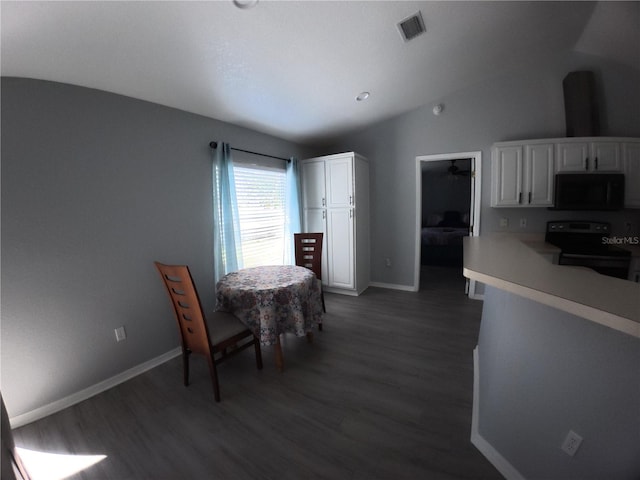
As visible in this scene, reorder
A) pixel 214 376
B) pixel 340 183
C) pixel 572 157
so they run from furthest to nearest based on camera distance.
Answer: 1. pixel 340 183
2. pixel 572 157
3. pixel 214 376

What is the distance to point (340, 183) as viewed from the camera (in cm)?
388

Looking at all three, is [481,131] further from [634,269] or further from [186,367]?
[186,367]

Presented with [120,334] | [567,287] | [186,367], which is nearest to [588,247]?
[567,287]

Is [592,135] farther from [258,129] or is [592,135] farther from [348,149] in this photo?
[258,129]

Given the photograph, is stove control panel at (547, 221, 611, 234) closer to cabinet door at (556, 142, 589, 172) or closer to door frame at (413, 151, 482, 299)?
cabinet door at (556, 142, 589, 172)

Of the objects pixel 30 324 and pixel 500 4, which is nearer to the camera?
pixel 30 324

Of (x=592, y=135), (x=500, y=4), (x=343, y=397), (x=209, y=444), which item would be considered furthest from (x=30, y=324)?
(x=592, y=135)

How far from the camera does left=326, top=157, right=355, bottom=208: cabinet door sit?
3.79m

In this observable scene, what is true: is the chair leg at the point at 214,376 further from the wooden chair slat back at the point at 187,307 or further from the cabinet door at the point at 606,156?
the cabinet door at the point at 606,156

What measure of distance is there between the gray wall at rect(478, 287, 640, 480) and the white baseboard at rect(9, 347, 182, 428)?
2609 millimetres

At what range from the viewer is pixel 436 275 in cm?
482

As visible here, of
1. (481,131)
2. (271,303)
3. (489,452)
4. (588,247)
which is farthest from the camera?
(481,131)

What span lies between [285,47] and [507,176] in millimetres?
2872

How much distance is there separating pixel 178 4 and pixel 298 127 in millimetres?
2162
